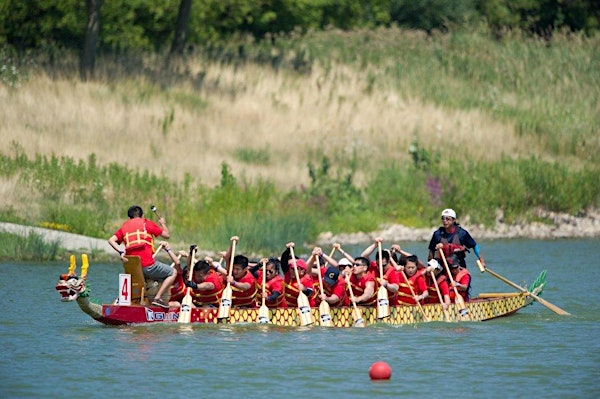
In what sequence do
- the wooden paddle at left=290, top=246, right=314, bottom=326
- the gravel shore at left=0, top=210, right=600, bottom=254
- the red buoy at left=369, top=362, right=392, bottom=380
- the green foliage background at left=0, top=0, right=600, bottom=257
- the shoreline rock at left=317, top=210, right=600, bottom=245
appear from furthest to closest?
the shoreline rock at left=317, top=210, right=600, bottom=245, the gravel shore at left=0, top=210, right=600, bottom=254, the green foliage background at left=0, top=0, right=600, bottom=257, the wooden paddle at left=290, top=246, right=314, bottom=326, the red buoy at left=369, top=362, right=392, bottom=380

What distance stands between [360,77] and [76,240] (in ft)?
58.0

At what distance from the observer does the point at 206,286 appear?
2381cm

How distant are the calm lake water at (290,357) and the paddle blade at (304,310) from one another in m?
0.21

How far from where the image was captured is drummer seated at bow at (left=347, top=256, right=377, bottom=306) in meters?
24.4

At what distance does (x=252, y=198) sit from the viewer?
37.0 m

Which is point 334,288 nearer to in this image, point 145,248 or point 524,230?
point 145,248

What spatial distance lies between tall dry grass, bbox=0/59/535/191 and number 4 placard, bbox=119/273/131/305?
15055 mm

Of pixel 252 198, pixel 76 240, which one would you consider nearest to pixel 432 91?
pixel 252 198

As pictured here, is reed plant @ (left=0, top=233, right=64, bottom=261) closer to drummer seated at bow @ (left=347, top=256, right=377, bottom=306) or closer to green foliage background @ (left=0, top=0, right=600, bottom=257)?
green foliage background @ (left=0, top=0, right=600, bottom=257)

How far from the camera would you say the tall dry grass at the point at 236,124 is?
1556 inches

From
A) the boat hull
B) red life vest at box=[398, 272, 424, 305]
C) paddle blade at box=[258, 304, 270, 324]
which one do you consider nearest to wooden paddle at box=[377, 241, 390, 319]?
the boat hull

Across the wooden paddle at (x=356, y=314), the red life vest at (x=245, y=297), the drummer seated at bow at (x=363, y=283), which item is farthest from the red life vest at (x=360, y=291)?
the red life vest at (x=245, y=297)

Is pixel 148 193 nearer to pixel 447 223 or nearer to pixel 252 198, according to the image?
pixel 252 198

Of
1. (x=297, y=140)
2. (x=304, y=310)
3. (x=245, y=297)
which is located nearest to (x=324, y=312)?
(x=304, y=310)
